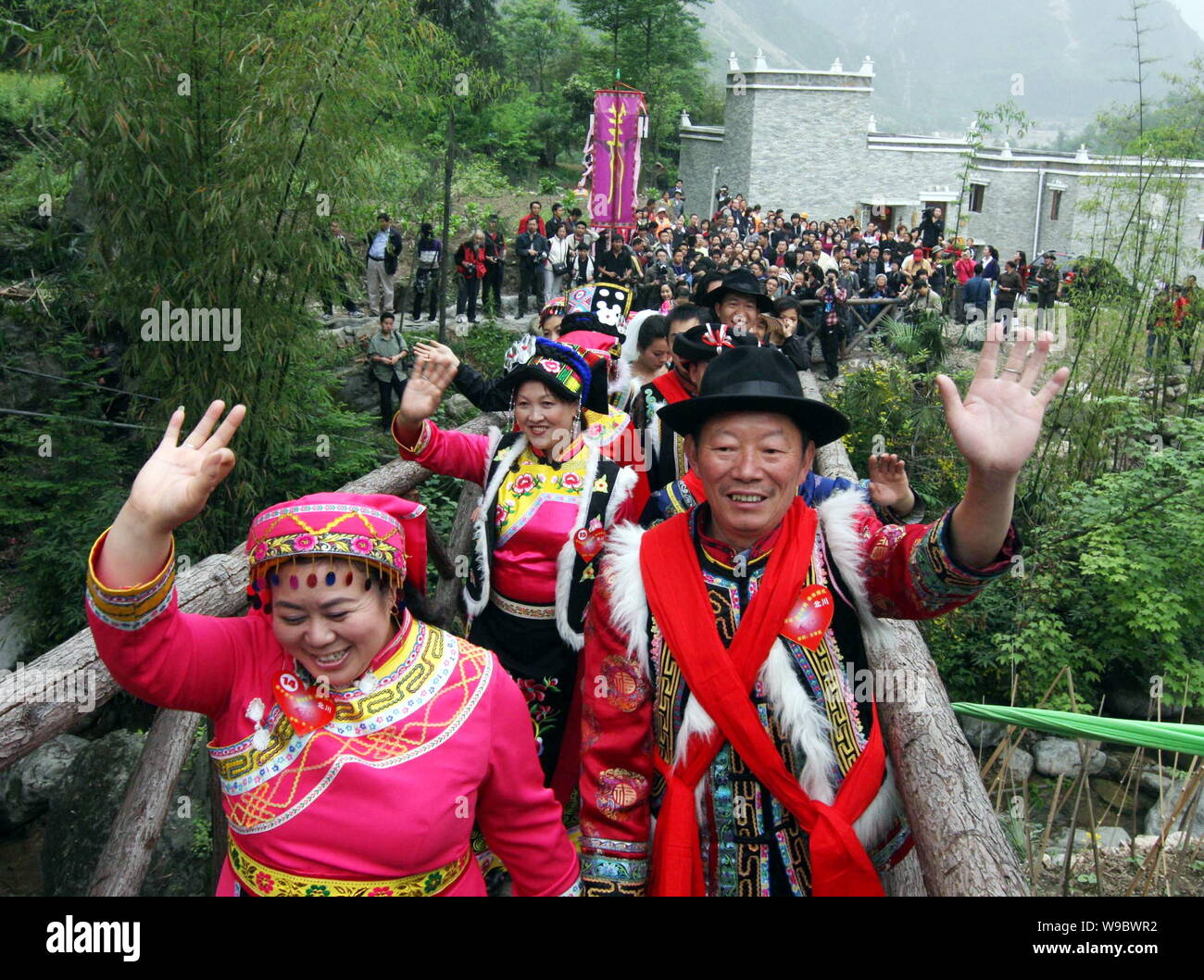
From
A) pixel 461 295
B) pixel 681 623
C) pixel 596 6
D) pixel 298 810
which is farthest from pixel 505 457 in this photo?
pixel 596 6

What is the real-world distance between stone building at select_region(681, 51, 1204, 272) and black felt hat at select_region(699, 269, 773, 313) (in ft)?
76.2

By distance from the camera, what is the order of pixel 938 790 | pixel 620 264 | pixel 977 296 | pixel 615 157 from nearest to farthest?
pixel 938 790 < pixel 620 264 < pixel 977 296 < pixel 615 157

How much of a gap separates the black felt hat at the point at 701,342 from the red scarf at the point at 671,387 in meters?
0.15

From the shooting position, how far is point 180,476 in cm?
170

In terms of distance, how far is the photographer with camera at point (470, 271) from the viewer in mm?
13328

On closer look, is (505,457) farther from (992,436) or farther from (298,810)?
(992,436)

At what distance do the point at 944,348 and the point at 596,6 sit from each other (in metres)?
23.2

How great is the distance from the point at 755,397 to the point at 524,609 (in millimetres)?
1532

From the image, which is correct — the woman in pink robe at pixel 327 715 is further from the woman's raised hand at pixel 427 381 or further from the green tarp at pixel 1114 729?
the woman's raised hand at pixel 427 381

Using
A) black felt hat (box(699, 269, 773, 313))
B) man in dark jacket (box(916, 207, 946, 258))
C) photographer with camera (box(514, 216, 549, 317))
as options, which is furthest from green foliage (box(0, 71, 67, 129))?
man in dark jacket (box(916, 207, 946, 258))

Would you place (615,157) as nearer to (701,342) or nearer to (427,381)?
(701,342)

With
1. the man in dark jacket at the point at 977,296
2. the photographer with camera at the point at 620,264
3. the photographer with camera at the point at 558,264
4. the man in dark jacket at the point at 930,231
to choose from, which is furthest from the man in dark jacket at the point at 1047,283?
the photographer with camera at the point at 558,264

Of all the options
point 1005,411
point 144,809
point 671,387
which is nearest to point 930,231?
point 671,387

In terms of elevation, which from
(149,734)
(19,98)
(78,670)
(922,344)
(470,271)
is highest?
(19,98)
